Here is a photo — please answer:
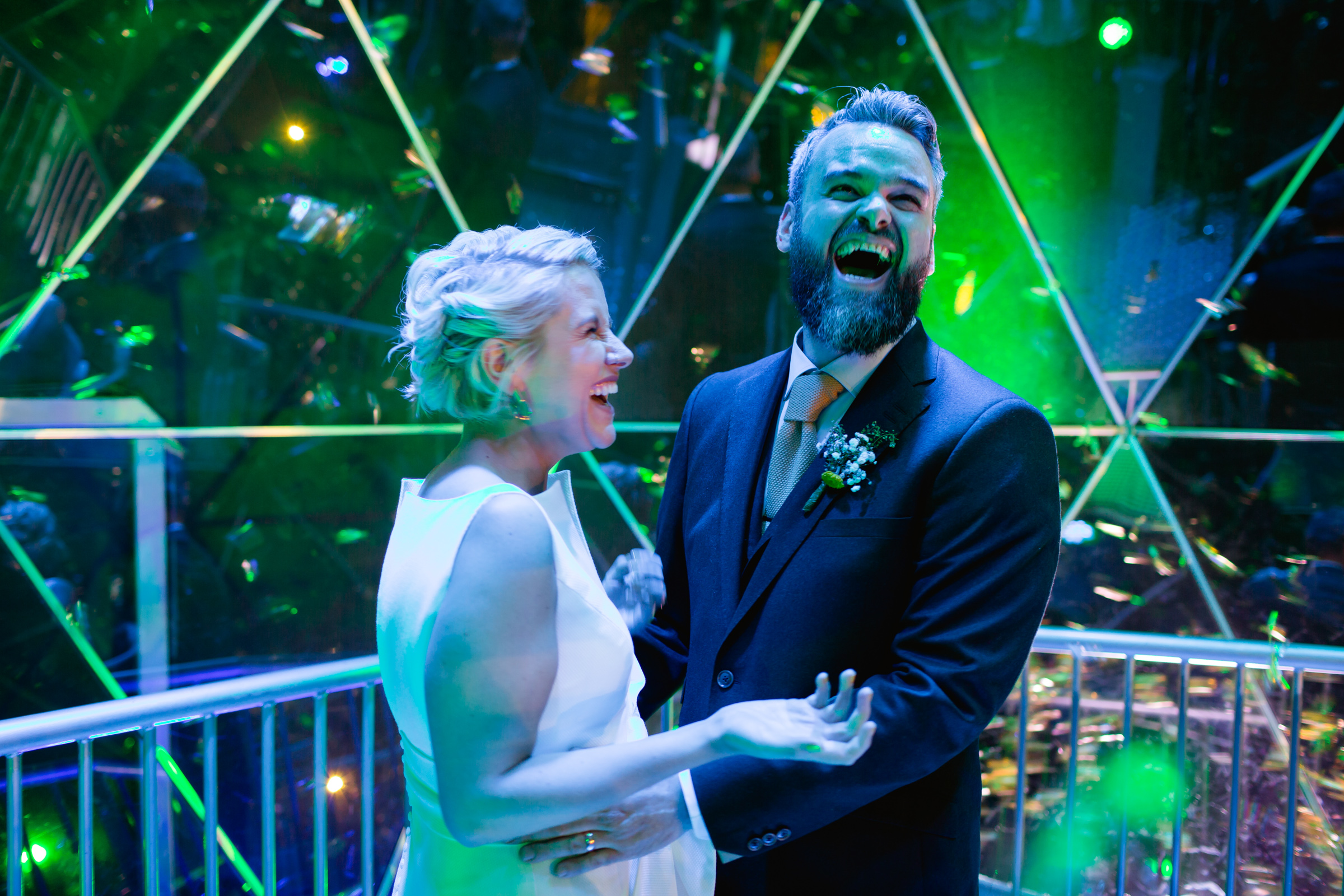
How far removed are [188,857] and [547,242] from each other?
2925 millimetres

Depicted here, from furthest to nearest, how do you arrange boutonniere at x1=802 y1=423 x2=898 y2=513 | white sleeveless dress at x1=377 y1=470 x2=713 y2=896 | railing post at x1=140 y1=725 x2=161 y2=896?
railing post at x1=140 y1=725 x2=161 y2=896 → boutonniere at x1=802 y1=423 x2=898 y2=513 → white sleeveless dress at x1=377 y1=470 x2=713 y2=896

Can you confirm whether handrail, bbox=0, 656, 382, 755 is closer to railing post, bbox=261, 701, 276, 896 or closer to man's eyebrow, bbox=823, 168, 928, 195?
railing post, bbox=261, 701, 276, 896

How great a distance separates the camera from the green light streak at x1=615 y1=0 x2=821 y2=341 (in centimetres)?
369

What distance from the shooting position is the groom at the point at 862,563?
1.24m

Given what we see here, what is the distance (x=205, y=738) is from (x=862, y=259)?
185cm

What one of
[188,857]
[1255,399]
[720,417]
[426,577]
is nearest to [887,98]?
[720,417]

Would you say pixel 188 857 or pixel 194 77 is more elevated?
pixel 194 77

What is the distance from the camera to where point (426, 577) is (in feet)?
3.51

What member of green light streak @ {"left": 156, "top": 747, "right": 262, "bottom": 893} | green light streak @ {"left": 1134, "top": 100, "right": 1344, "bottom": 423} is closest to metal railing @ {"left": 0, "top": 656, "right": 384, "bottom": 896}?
green light streak @ {"left": 156, "top": 747, "right": 262, "bottom": 893}

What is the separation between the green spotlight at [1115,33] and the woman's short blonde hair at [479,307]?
333 cm

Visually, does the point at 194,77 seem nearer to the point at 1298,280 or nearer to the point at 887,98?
the point at 887,98

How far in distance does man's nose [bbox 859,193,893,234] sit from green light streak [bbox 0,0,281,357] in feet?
8.77

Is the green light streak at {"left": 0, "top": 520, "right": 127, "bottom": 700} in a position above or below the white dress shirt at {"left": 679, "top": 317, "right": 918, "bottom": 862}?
below

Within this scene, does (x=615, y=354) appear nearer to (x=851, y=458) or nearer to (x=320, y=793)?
(x=851, y=458)
